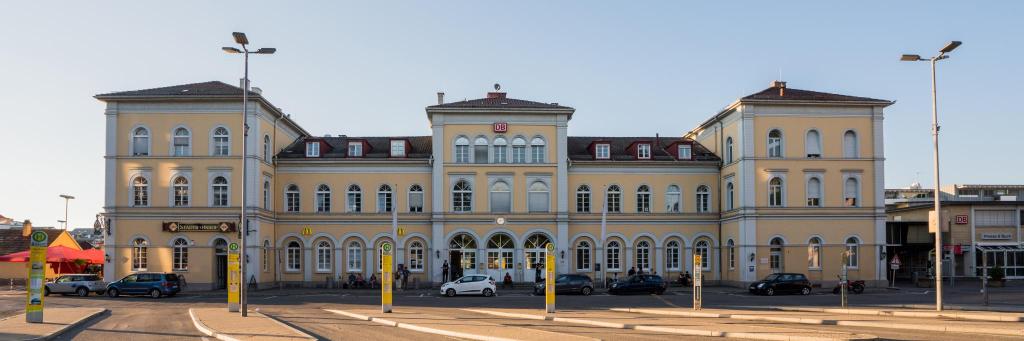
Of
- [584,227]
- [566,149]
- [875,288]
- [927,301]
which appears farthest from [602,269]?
[927,301]

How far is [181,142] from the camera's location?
5422 centimetres

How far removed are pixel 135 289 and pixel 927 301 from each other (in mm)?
36527

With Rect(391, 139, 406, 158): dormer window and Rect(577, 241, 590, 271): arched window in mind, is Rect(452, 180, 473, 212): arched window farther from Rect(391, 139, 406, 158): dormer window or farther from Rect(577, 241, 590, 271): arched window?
Rect(577, 241, 590, 271): arched window

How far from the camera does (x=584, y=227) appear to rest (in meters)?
58.8

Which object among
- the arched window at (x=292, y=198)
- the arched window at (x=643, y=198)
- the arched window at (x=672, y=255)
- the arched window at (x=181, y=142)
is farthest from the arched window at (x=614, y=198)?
the arched window at (x=181, y=142)

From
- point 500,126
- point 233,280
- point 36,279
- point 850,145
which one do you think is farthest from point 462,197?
point 36,279

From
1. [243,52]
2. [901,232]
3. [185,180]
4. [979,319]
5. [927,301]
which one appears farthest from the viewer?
[901,232]

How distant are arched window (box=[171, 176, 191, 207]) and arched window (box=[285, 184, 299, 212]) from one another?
627 cm

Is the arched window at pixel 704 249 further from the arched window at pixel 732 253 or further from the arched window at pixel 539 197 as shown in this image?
the arched window at pixel 539 197

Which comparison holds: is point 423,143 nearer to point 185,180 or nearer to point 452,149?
point 452,149

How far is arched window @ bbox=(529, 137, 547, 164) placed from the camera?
189 ft

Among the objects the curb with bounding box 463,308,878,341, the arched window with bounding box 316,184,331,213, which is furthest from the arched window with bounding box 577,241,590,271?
the curb with bounding box 463,308,878,341

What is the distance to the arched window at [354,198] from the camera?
58438mm

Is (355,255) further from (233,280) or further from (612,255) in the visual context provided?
(233,280)
